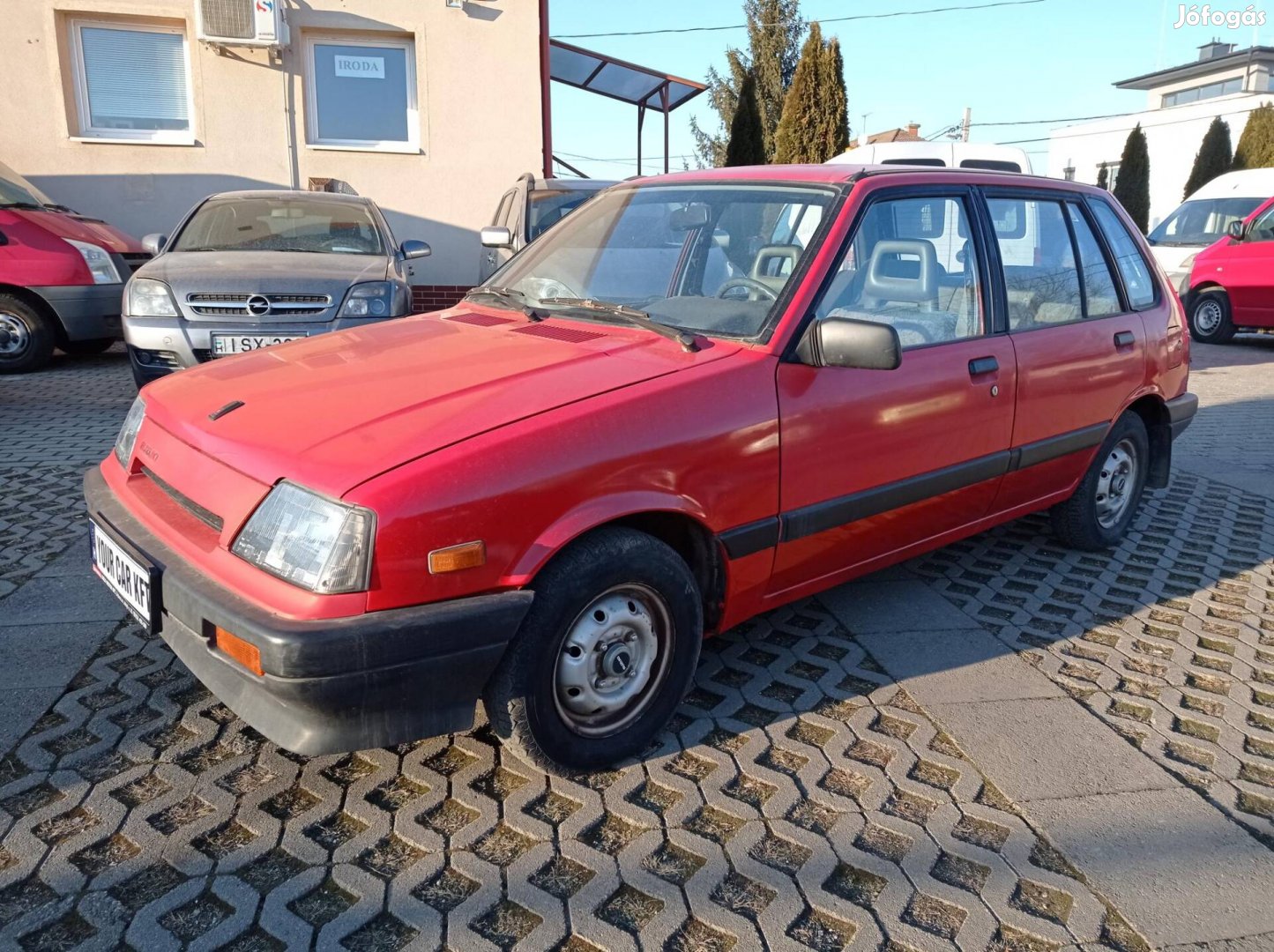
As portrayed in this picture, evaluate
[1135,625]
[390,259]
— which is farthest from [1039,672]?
[390,259]

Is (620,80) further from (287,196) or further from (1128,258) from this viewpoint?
(1128,258)

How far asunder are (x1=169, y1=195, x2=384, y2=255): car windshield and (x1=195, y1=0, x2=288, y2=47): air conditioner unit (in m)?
3.72

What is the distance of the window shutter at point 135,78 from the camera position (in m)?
10.7

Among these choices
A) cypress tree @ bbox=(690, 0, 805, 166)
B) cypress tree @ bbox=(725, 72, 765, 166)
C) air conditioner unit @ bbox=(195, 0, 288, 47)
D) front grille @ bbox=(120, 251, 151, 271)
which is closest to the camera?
front grille @ bbox=(120, 251, 151, 271)

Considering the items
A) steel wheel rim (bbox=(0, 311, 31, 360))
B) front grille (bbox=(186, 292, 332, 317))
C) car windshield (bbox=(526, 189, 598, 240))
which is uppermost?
car windshield (bbox=(526, 189, 598, 240))

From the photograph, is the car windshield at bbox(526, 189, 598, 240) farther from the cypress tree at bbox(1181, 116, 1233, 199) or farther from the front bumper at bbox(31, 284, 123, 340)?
Result: the cypress tree at bbox(1181, 116, 1233, 199)

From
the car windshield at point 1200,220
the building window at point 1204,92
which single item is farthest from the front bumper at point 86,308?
the building window at point 1204,92

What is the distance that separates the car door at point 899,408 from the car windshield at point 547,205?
5724 mm

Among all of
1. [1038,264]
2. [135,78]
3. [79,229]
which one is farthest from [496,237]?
[135,78]

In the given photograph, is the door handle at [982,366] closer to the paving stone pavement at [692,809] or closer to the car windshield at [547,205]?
the paving stone pavement at [692,809]

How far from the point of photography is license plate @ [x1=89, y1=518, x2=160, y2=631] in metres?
2.49

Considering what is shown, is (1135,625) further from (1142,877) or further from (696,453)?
(696,453)

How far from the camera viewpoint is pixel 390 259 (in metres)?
7.17

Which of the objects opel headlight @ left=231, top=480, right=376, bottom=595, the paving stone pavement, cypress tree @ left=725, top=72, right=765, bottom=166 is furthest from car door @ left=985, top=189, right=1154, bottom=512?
cypress tree @ left=725, top=72, right=765, bottom=166
